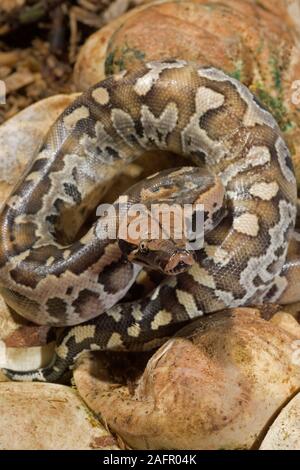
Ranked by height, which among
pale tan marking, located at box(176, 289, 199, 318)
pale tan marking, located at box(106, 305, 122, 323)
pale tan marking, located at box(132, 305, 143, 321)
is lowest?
pale tan marking, located at box(106, 305, 122, 323)

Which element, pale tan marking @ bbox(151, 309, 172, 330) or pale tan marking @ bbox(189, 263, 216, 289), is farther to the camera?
pale tan marking @ bbox(151, 309, 172, 330)

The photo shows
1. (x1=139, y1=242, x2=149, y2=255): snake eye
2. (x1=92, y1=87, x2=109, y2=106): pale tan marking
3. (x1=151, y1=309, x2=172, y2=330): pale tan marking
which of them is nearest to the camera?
(x1=139, y1=242, x2=149, y2=255): snake eye

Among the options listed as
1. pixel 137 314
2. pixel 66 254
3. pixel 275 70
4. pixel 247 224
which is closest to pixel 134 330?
pixel 137 314

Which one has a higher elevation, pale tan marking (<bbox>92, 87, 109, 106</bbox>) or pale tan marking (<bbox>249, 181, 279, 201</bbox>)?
pale tan marking (<bbox>92, 87, 109, 106</bbox>)

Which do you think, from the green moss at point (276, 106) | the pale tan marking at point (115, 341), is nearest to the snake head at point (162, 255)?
the pale tan marking at point (115, 341)

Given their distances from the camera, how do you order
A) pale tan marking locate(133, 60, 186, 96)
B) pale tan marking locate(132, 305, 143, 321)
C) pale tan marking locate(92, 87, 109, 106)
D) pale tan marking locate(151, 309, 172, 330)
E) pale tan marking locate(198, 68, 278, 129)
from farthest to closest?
pale tan marking locate(92, 87, 109, 106) → pale tan marking locate(133, 60, 186, 96) → pale tan marking locate(198, 68, 278, 129) → pale tan marking locate(132, 305, 143, 321) → pale tan marking locate(151, 309, 172, 330)

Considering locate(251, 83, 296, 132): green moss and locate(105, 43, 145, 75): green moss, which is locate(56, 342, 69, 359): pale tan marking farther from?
locate(251, 83, 296, 132): green moss

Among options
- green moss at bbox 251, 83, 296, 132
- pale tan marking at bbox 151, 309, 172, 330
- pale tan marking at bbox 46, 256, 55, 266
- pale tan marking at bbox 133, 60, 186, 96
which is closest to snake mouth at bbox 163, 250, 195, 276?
pale tan marking at bbox 151, 309, 172, 330

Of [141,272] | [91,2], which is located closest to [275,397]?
[141,272]

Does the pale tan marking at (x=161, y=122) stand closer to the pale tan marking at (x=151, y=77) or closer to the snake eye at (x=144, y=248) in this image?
the pale tan marking at (x=151, y=77)

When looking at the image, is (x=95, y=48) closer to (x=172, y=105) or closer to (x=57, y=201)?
(x=172, y=105)
